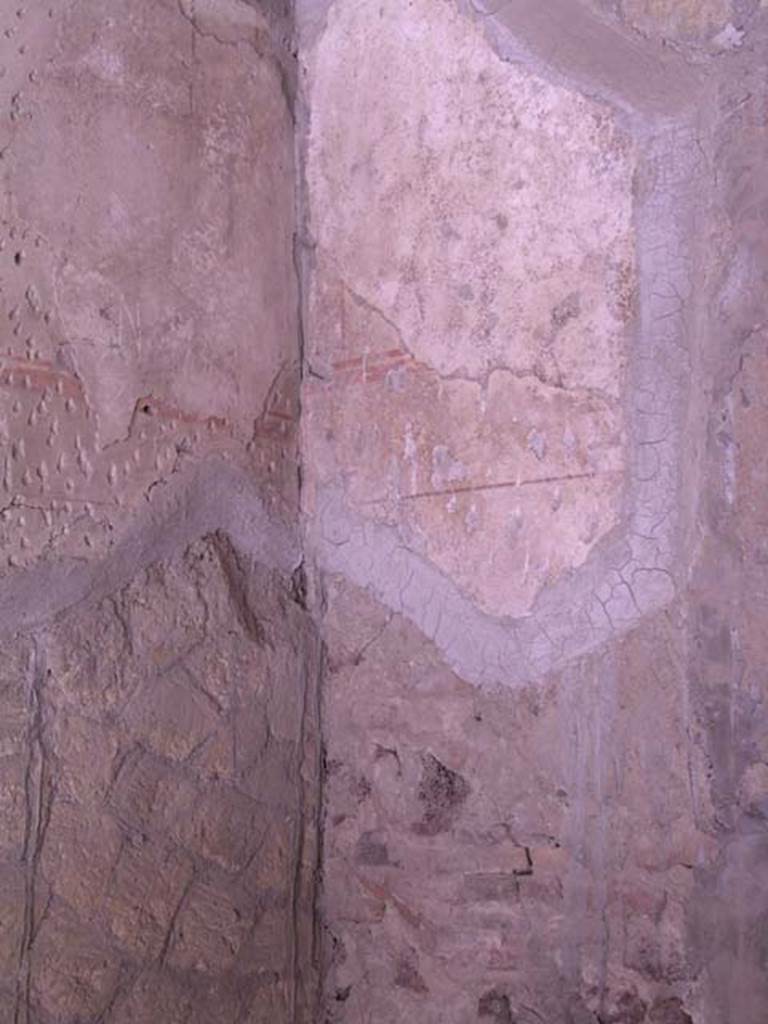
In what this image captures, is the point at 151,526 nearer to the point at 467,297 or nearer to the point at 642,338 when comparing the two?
the point at 467,297

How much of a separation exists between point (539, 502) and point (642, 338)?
1.08 ft

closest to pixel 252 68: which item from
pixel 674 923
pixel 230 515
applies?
pixel 230 515

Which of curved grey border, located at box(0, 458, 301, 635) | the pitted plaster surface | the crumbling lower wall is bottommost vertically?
the crumbling lower wall

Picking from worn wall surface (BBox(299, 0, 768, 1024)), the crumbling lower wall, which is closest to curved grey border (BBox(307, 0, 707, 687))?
worn wall surface (BBox(299, 0, 768, 1024))

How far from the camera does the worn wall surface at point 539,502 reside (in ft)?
6.77

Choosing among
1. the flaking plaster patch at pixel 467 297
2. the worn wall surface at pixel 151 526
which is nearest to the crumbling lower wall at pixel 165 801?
the worn wall surface at pixel 151 526

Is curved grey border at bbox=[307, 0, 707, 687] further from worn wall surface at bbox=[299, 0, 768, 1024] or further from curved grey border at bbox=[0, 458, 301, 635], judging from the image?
curved grey border at bbox=[0, 458, 301, 635]

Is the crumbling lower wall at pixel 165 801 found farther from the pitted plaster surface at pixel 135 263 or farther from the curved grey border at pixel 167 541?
the pitted plaster surface at pixel 135 263

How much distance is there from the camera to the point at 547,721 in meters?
2.23

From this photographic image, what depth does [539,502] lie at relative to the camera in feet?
7.40

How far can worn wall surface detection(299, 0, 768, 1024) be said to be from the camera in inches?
81.2

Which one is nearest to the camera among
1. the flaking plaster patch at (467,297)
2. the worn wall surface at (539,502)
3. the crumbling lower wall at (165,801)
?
the crumbling lower wall at (165,801)

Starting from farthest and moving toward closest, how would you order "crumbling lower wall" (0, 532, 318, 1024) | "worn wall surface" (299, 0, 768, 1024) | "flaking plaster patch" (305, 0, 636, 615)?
"flaking plaster patch" (305, 0, 636, 615) → "worn wall surface" (299, 0, 768, 1024) → "crumbling lower wall" (0, 532, 318, 1024)

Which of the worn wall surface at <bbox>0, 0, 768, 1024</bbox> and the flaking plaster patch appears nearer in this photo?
the worn wall surface at <bbox>0, 0, 768, 1024</bbox>
